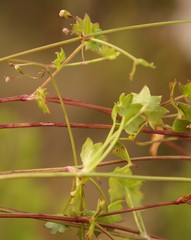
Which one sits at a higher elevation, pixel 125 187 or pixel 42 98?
pixel 42 98

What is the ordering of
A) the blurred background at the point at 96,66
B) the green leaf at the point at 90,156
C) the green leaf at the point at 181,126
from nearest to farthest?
the green leaf at the point at 90,156 → the green leaf at the point at 181,126 → the blurred background at the point at 96,66

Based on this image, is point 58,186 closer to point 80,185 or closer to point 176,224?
point 176,224

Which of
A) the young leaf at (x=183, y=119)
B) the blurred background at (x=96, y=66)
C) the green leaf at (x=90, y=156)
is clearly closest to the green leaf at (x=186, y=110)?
the young leaf at (x=183, y=119)

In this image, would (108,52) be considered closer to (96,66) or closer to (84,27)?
(84,27)

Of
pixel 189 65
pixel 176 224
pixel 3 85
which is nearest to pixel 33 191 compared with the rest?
pixel 176 224

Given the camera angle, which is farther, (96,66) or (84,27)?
(96,66)

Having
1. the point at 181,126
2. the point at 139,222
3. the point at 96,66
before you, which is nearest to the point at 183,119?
the point at 181,126

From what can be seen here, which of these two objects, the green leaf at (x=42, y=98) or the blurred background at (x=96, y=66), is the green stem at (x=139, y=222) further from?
the blurred background at (x=96, y=66)

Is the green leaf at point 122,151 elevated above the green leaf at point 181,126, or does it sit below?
below
